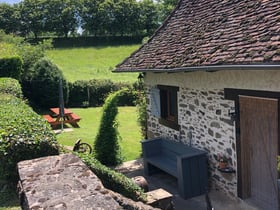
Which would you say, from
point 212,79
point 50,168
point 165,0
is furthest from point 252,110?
point 165,0

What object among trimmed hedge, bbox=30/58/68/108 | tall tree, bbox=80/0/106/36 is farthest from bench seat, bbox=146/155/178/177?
tall tree, bbox=80/0/106/36

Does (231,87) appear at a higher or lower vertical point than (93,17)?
lower

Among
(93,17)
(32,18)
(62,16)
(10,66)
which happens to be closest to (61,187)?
(10,66)

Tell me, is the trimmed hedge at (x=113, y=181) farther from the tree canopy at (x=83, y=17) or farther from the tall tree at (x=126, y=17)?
the tall tree at (x=126, y=17)

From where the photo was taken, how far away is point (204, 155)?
24.9ft

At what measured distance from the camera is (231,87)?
6.65 m

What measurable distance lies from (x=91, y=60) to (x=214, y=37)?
34.2 metres

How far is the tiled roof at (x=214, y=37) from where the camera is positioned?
5.55 m

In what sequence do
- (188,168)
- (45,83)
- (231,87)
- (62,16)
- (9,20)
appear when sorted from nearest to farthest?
(231,87) < (188,168) < (45,83) < (9,20) < (62,16)

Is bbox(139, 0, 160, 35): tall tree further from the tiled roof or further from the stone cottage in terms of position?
the stone cottage

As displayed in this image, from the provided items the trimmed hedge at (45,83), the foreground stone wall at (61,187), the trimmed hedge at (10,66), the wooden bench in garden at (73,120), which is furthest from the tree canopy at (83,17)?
the foreground stone wall at (61,187)

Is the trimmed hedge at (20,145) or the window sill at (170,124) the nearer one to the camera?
the trimmed hedge at (20,145)

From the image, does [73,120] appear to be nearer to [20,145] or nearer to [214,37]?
[214,37]

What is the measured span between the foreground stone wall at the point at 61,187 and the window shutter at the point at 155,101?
6.03 m
